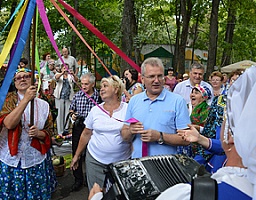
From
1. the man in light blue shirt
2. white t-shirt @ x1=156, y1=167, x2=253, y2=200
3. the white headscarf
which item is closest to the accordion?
white t-shirt @ x1=156, y1=167, x2=253, y2=200

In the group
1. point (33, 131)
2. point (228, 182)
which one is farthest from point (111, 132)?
point (228, 182)

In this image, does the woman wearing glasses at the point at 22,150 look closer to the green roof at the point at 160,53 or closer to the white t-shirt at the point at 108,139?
the white t-shirt at the point at 108,139

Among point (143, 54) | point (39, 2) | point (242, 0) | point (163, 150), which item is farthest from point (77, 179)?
point (143, 54)

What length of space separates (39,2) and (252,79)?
2464 mm

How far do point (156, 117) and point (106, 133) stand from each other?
2.59 ft

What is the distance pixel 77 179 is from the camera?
5.16 m

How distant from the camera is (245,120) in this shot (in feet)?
3.90

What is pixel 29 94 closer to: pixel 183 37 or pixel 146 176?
pixel 146 176

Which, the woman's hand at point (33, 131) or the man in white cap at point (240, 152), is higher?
the man in white cap at point (240, 152)

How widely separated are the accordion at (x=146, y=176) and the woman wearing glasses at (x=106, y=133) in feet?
5.24

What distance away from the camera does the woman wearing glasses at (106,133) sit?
11.6 ft

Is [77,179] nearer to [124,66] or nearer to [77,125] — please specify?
[77,125]

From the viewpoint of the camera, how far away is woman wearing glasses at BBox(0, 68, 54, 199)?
3236 millimetres

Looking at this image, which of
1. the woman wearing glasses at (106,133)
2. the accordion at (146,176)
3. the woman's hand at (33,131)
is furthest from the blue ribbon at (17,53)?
the accordion at (146,176)
